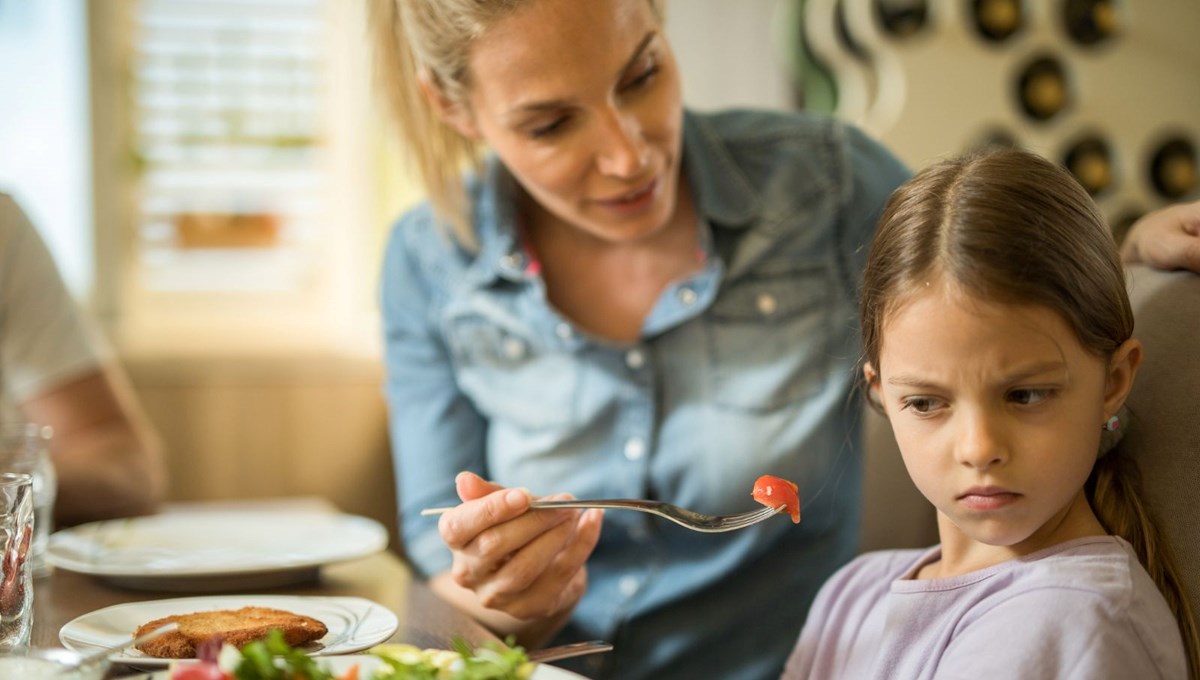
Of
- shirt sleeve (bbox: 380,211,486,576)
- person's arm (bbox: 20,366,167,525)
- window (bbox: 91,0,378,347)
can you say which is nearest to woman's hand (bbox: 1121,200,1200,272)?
shirt sleeve (bbox: 380,211,486,576)

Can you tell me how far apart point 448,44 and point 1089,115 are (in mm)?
2456

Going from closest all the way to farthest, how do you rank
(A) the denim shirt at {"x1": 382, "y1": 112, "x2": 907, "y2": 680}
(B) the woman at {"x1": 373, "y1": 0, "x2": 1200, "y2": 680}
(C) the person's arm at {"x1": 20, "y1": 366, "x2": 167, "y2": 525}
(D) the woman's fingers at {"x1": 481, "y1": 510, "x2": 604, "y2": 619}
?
(D) the woman's fingers at {"x1": 481, "y1": 510, "x2": 604, "y2": 619}, (B) the woman at {"x1": 373, "y1": 0, "x2": 1200, "y2": 680}, (A) the denim shirt at {"x1": 382, "y1": 112, "x2": 907, "y2": 680}, (C) the person's arm at {"x1": 20, "y1": 366, "x2": 167, "y2": 525}

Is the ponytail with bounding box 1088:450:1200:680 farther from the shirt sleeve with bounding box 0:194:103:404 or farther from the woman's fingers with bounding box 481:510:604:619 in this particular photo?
the shirt sleeve with bounding box 0:194:103:404

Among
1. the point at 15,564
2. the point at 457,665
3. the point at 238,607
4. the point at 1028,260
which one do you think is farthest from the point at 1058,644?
the point at 15,564

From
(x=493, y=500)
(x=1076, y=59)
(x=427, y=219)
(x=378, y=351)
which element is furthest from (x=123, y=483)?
(x=1076, y=59)

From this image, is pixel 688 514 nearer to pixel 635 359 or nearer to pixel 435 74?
pixel 635 359

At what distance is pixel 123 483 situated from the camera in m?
1.54

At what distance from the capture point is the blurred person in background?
5.27ft

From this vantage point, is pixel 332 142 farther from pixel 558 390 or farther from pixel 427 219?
pixel 558 390

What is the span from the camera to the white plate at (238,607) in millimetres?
810

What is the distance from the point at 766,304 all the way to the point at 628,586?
0.36m

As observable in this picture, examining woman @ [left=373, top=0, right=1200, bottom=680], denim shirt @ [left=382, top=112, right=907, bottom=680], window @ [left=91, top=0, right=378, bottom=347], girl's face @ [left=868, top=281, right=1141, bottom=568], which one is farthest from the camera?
window @ [left=91, top=0, right=378, bottom=347]

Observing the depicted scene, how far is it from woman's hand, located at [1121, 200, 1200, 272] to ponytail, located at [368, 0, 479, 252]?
77cm

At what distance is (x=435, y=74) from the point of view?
51.0 inches
